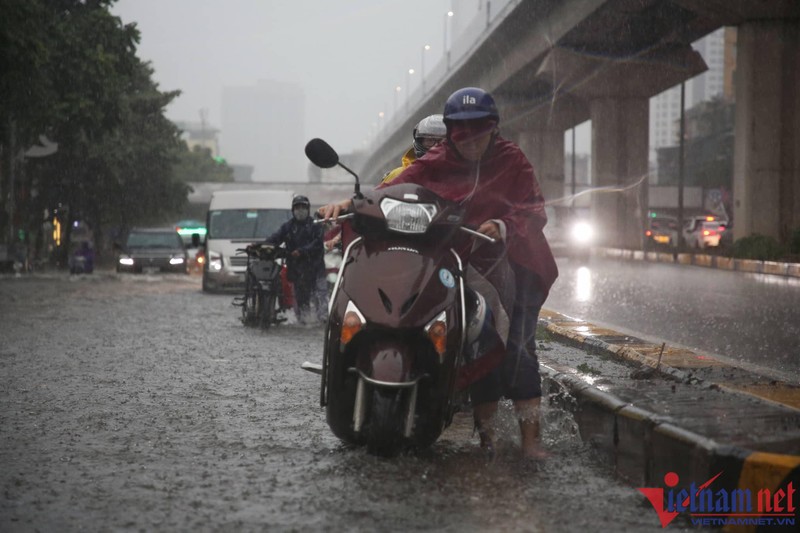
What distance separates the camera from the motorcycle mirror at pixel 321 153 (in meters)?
5.29

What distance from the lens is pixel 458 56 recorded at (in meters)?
46.6

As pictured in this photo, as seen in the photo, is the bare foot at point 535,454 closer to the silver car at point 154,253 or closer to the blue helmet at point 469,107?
the blue helmet at point 469,107

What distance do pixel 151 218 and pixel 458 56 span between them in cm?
1761

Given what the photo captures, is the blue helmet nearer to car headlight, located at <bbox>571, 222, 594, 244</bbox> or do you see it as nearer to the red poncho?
the red poncho

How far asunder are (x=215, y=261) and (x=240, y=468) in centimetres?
1791

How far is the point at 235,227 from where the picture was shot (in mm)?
23953

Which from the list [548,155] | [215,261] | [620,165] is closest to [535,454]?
[215,261]

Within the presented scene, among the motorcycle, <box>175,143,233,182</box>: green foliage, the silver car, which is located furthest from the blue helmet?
<box>175,143,233,182</box>: green foliage

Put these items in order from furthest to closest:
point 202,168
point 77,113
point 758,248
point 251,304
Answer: point 202,168 → point 77,113 → point 758,248 → point 251,304

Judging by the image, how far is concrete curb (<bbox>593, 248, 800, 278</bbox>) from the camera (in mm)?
26062

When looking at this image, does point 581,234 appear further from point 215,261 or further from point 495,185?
point 495,185

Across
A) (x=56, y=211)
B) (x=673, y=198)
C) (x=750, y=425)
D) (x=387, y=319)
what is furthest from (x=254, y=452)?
(x=673, y=198)

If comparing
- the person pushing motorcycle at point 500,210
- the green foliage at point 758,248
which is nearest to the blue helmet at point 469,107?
the person pushing motorcycle at point 500,210

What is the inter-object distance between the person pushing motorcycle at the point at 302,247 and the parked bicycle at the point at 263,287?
5.3 inches
